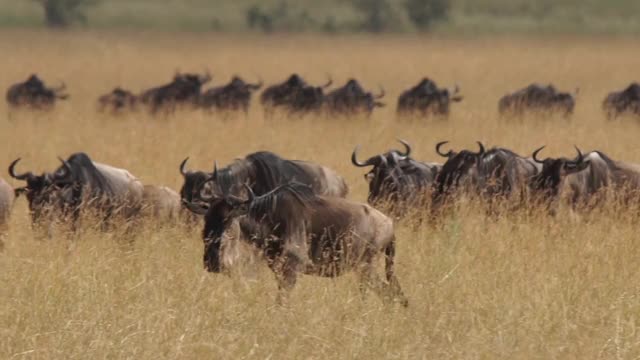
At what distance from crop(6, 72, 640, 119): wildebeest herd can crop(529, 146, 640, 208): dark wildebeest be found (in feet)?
32.9

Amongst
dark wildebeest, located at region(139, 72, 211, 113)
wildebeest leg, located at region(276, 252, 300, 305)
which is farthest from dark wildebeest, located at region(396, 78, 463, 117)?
wildebeest leg, located at region(276, 252, 300, 305)

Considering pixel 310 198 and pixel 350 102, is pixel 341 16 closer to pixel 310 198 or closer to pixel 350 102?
pixel 350 102

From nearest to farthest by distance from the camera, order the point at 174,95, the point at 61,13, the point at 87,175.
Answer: the point at 87,175, the point at 174,95, the point at 61,13

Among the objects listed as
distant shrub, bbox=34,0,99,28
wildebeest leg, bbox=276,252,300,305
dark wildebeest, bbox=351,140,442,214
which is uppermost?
distant shrub, bbox=34,0,99,28

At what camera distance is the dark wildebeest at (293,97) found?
2319 centimetres

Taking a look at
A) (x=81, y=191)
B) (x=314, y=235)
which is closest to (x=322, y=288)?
(x=314, y=235)

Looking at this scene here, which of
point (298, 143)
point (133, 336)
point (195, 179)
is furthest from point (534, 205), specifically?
point (298, 143)

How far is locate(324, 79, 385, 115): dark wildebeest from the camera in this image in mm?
22797

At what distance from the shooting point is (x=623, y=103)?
22641 mm

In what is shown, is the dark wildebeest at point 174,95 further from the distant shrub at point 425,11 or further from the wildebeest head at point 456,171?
the distant shrub at point 425,11

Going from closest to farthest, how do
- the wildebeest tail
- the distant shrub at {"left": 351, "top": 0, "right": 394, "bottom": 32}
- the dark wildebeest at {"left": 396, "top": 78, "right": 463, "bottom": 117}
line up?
1. the wildebeest tail
2. the dark wildebeest at {"left": 396, "top": 78, "right": 463, "bottom": 117}
3. the distant shrub at {"left": 351, "top": 0, "right": 394, "bottom": 32}

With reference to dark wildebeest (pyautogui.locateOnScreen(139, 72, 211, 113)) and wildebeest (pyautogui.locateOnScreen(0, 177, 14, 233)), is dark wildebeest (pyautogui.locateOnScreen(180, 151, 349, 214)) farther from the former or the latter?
dark wildebeest (pyautogui.locateOnScreen(139, 72, 211, 113))

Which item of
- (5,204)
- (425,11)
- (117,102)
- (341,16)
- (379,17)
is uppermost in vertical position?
(425,11)

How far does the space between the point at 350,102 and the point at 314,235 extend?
1476 centimetres
